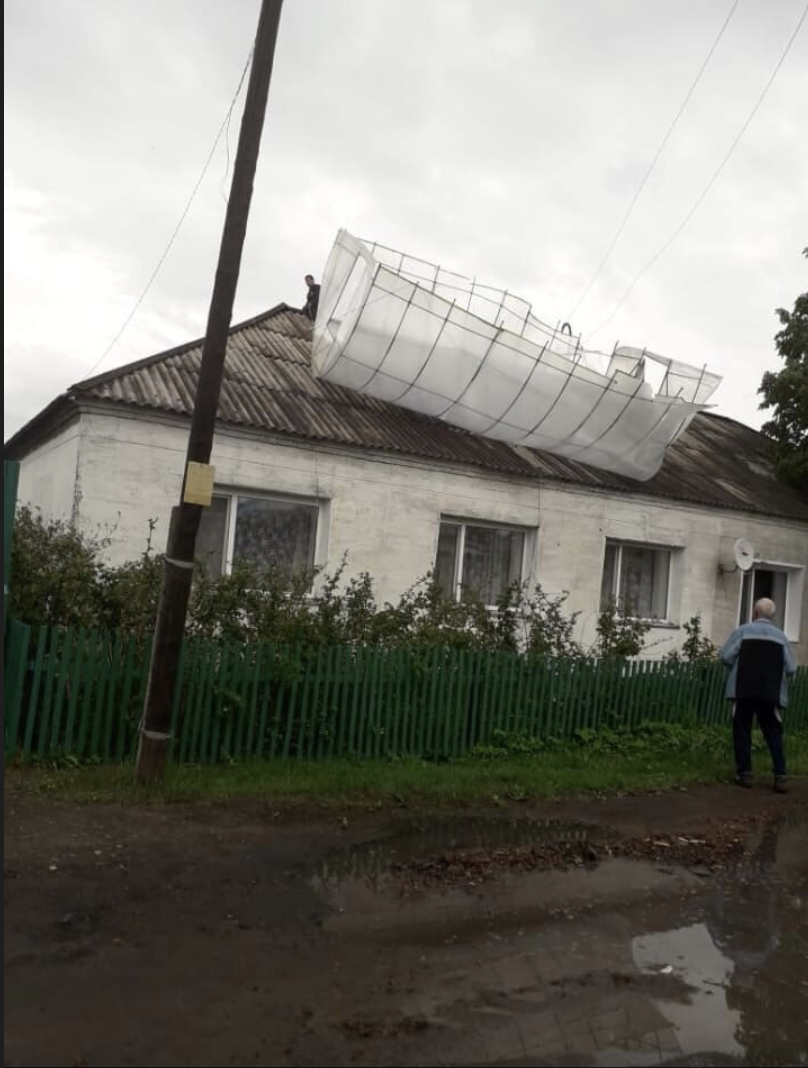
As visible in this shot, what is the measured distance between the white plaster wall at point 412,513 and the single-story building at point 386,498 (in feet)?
0.07

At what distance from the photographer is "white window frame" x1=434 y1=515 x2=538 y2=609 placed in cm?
1223

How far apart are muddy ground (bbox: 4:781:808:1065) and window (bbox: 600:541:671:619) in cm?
679

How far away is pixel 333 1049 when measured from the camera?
3584 millimetres

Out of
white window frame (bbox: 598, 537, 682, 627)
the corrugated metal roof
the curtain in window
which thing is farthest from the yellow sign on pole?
white window frame (bbox: 598, 537, 682, 627)

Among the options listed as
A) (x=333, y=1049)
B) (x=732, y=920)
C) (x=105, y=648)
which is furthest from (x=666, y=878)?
(x=105, y=648)

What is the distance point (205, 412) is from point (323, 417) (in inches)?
186

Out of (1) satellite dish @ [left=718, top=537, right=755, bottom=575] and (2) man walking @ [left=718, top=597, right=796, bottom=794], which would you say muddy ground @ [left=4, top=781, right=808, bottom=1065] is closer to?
(2) man walking @ [left=718, top=597, right=796, bottom=794]

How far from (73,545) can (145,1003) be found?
195 inches

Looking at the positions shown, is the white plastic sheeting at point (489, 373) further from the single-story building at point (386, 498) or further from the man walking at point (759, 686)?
the man walking at point (759, 686)

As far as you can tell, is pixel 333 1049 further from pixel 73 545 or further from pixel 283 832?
pixel 73 545

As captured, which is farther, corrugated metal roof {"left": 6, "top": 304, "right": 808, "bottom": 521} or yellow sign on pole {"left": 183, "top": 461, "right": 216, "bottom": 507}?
corrugated metal roof {"left": 6, "top": 304, "right": 808, "bottom": 521}

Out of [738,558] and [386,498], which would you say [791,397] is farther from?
[386,498]

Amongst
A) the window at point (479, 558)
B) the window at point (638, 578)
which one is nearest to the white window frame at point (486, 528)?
the window at point (479, 558)

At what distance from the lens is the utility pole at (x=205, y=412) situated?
6.93 m
